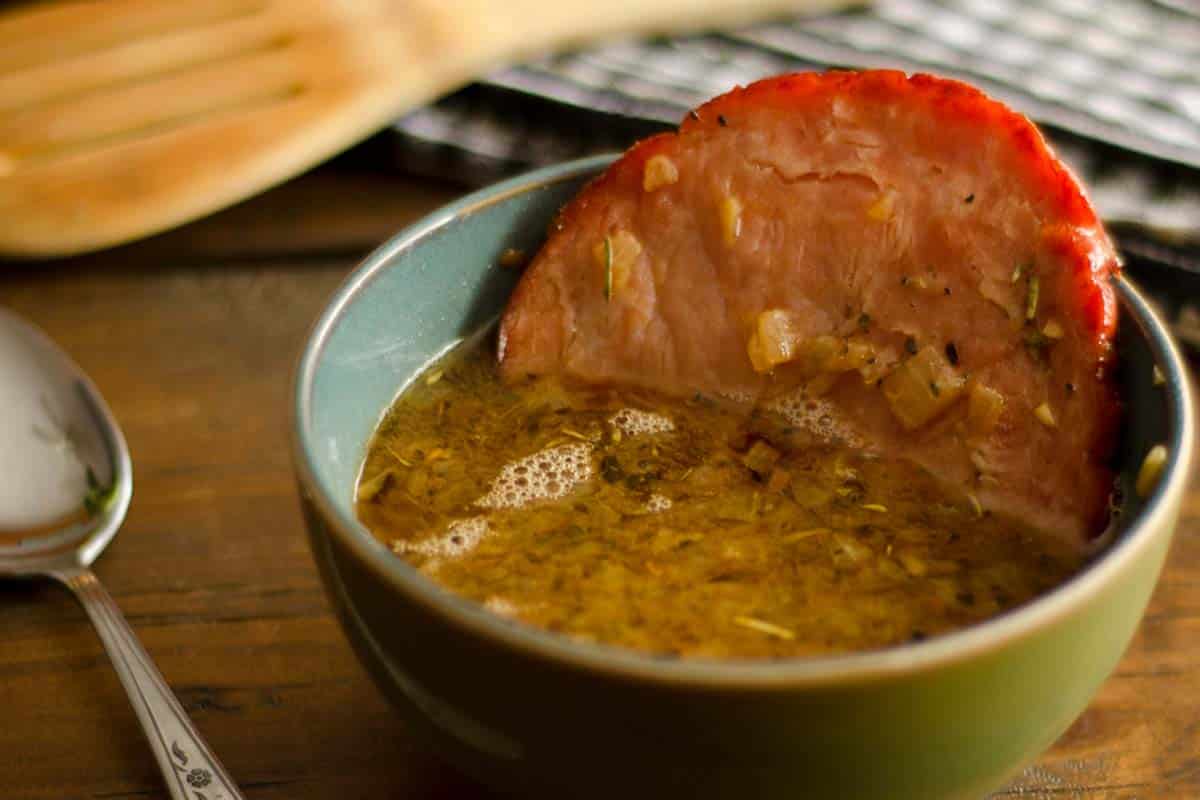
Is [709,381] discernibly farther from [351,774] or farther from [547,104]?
[547,104]

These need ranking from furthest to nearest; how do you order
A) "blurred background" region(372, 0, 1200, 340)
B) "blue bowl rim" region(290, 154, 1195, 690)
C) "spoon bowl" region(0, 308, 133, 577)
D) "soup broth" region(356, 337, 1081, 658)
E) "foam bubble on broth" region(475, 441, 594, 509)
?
"blurred background" region(372, 0, 1200, 340)
"spoon bowl" region(0, 308, 133, 577)
"foam bubble on broth" region(475, 441, 594, 509)
"soup broth" region(356, 337, 1081, 658)
"blue bowl rim" region(290, 154, 1195, 690)

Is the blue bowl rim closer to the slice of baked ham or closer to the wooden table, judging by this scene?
the slice of baked ham

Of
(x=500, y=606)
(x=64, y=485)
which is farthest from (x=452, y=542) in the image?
(x=64, y=485)

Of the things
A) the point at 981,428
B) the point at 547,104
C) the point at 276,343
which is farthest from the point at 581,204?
the point at 547,104

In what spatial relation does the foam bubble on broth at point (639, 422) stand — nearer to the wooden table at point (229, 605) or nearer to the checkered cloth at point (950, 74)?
the wooden table at point (229, 605)

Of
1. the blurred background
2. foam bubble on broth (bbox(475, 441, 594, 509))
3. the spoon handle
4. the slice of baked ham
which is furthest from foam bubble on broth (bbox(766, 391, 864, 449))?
the blurred background

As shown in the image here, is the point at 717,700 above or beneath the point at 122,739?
above
